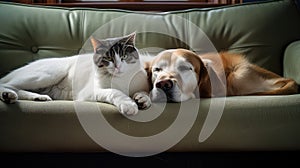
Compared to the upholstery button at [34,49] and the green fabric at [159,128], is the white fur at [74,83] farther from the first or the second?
the upholstery button at [34,49]

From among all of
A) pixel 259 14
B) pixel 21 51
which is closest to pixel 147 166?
pixel 21 51

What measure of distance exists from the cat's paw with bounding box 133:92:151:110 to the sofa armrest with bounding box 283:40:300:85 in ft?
2.15

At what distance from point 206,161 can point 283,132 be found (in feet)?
0.88

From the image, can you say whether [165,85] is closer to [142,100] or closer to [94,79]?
[142,100]

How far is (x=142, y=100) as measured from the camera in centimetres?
130

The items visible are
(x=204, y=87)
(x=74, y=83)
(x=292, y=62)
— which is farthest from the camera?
(x=292, y=62)

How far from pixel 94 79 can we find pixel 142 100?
0.28 m

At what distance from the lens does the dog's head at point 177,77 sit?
133 cm

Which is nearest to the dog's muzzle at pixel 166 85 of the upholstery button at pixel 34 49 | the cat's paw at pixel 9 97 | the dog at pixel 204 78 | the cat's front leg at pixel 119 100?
the dog at pixel 204 78

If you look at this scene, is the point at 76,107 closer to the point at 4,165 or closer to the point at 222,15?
the point at 4,165

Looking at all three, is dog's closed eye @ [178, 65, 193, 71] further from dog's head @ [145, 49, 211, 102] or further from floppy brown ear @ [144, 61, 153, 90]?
floppy brown ear @ [144, 61, 153, 90]

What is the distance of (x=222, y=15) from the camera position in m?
1.95

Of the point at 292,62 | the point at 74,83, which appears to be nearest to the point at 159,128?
the point at 74,83

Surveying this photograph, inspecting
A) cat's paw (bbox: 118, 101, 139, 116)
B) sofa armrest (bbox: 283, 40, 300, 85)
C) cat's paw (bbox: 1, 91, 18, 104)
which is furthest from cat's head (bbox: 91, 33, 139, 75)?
sofa armrest (bbox: 283, 40, 300, 85)
